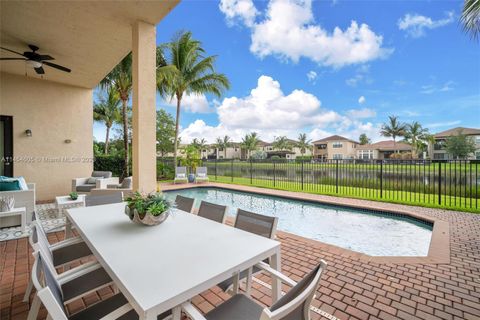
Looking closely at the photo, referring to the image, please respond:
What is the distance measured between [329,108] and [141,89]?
41611mm

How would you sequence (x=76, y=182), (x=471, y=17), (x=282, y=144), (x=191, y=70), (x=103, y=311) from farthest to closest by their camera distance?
(x=282, y=144)
(x=191, y=70)
(x=76, y=182)
(x=471, y=17)
(x=103, y=311)

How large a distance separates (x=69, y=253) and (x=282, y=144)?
4865cm

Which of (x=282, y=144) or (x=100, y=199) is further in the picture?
(x=282, y=144)

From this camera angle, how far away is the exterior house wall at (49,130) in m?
6.21

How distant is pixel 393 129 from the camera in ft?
135

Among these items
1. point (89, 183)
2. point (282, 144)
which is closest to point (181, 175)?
point (89, 183)

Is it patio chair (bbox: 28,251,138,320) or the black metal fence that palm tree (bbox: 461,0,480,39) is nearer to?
the black metal fence

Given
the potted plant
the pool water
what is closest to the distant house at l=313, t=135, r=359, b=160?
the pool water

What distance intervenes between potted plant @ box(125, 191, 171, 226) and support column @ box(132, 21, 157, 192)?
1.67 metres

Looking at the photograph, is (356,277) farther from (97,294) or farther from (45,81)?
(45,81)

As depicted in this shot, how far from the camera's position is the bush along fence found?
6.02 metres

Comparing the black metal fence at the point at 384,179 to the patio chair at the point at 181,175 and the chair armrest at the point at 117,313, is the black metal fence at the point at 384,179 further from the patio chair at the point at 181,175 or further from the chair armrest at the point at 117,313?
the chair armrest at the point at 117,313

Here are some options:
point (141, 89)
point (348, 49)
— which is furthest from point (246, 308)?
point (348, 49)

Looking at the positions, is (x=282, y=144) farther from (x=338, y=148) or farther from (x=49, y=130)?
(x=49, y=130)
